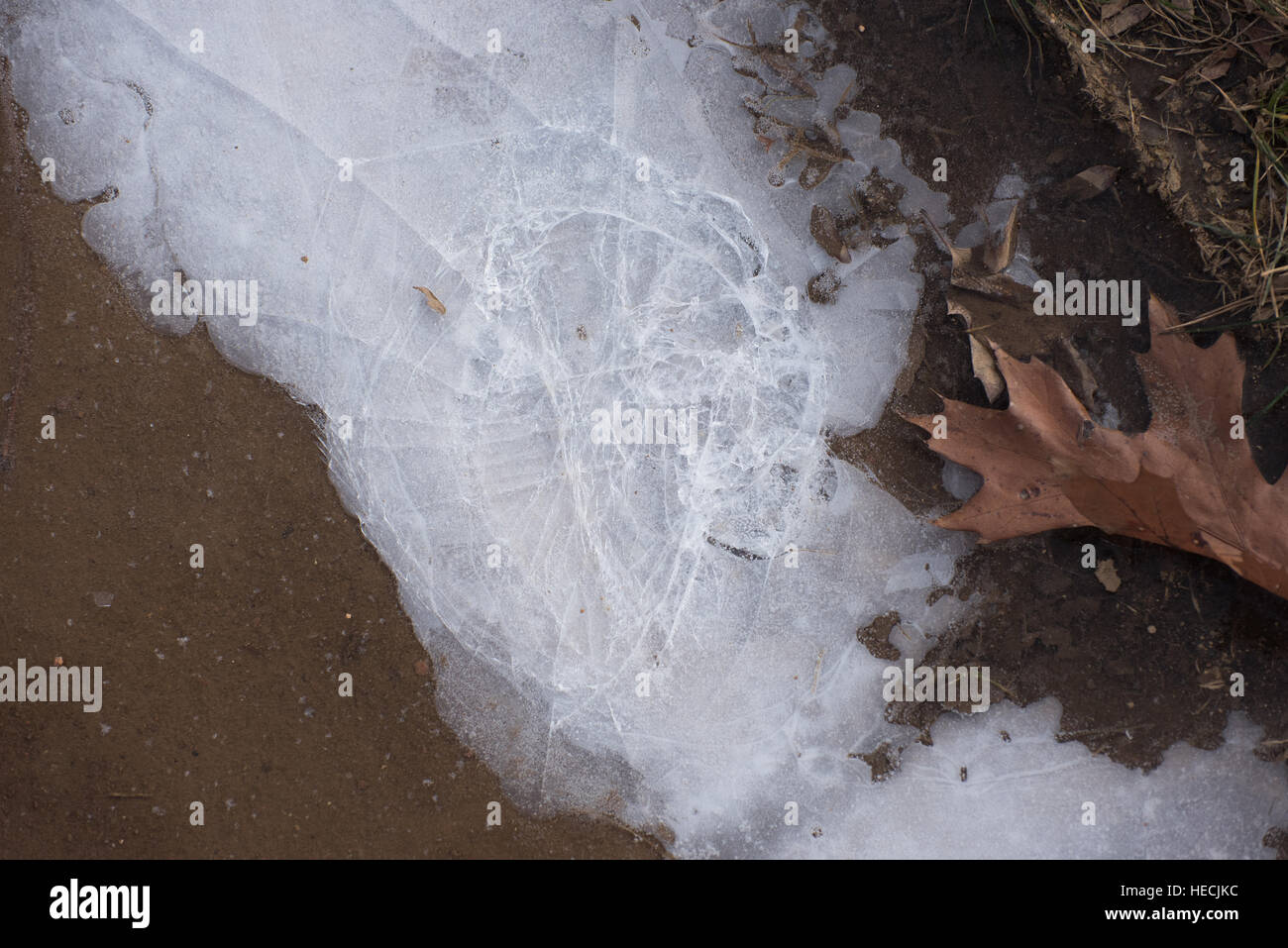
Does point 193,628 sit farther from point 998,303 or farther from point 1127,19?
point 1127,19

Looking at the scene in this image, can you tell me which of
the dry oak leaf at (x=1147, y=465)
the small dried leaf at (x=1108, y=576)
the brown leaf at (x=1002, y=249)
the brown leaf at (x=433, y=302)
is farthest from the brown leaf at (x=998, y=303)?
the brown leaf at (x=433, y=302)

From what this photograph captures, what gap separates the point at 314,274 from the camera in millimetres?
3549

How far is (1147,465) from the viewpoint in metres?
3.17

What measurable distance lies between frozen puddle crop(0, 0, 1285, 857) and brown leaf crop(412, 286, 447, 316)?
35 mm

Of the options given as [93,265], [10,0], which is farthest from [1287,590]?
[10,0]

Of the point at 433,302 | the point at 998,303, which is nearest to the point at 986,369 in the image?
the point at 998,303

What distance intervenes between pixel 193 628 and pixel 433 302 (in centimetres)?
179

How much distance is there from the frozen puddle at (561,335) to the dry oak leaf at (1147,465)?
0.43 meters

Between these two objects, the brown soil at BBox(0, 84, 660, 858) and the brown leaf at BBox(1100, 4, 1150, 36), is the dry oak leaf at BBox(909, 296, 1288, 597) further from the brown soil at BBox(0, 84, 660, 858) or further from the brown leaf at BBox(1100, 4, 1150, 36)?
the brown soil at BBox(0, 84, 660, 858)

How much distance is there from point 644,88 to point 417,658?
2.74 m

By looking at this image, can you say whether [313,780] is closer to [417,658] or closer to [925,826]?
[417,658]

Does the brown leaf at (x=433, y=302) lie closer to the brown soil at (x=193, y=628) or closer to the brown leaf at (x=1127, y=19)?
the brown soil at (x=193, y=628)

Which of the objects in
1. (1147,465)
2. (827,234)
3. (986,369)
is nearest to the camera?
(1147,465)

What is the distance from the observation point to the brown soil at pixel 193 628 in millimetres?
3463
